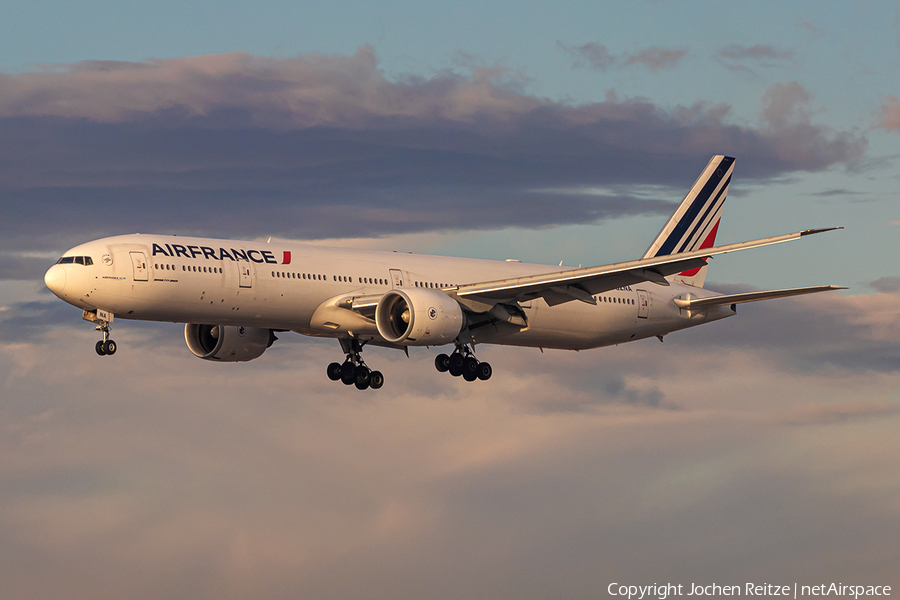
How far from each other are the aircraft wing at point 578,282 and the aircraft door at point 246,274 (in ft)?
30.7

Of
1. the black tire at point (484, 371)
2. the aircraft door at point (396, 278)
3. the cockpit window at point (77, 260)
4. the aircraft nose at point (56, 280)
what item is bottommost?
the black tire at point (484, 371)

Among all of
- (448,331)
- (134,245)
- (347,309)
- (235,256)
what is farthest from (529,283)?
(134,245)

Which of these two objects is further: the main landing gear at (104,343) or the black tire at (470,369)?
the black tire at (470,369)

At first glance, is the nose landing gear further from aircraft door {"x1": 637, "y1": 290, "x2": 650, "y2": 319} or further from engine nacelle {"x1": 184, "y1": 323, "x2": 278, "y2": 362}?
aircraft door {"x1": 637, "y1": 290, "x2": 650, "y2": 319}

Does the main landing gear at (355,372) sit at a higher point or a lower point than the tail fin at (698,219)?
lower

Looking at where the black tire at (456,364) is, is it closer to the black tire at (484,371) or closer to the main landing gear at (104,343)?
the black tire at (484,371)

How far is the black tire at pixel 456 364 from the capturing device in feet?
183

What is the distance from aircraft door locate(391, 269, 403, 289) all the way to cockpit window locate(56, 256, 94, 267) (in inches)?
524

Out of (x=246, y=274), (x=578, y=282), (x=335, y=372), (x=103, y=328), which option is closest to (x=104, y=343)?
(x=103, y=328)

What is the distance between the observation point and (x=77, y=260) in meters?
46.7

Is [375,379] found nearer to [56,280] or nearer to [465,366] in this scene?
[465,366]

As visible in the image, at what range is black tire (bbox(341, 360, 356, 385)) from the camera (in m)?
58.7

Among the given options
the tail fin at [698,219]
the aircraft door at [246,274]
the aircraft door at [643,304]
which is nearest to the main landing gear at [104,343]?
the aircraft door at [246,274]

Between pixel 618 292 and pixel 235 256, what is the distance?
2066 cm
